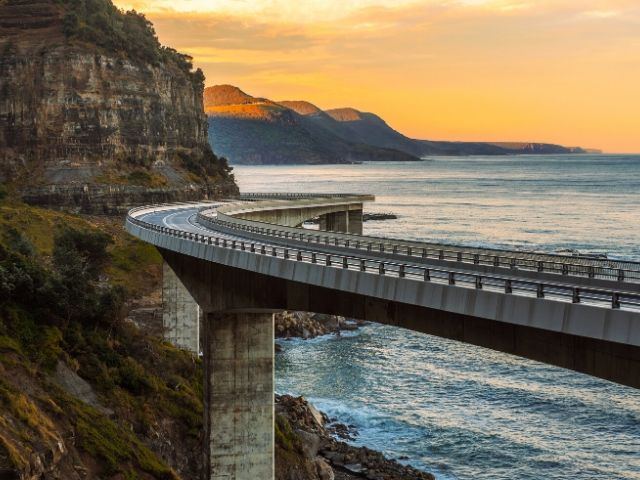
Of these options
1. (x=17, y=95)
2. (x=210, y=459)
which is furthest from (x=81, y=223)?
(x=210, y=459)

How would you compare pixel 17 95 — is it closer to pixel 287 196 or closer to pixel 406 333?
pixel 287 196

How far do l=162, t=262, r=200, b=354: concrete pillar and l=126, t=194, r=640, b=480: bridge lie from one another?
329 inches

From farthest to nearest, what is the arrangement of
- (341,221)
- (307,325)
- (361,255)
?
(341,221) → (307,325) → (361,255)

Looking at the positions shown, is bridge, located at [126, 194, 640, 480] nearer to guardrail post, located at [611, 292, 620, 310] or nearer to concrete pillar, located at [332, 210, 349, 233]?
Result: guardrail post, located at [611, 292, 620, 310]

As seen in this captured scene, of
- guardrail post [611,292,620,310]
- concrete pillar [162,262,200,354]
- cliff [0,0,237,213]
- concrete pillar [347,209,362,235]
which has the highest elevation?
cliff [0,0,237,213]

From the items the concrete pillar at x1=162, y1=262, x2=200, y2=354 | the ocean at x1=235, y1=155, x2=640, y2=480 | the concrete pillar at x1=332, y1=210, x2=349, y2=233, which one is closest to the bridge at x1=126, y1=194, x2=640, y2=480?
the concrete pillar at x1=162, y1=262, x2=200, y2=354

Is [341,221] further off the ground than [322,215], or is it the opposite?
[322,215]

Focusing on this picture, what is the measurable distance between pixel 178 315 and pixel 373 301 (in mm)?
45126

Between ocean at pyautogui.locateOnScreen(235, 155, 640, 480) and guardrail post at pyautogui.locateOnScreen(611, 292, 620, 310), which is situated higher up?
guardrail post at pyautogui.locateOnScreen(611, 292, 620, 310)

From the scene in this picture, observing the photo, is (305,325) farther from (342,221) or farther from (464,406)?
(342,221)

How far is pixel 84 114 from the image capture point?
11856 cm

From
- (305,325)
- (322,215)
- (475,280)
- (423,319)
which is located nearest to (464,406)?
(305,325)

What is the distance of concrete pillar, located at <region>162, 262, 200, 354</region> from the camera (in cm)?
7425

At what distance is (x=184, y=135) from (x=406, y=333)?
212 feet
